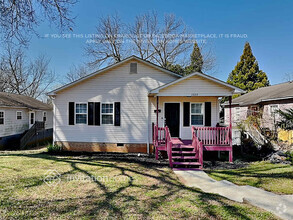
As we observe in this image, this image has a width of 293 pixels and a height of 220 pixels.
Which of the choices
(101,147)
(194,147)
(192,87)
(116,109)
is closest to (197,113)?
(192,87)

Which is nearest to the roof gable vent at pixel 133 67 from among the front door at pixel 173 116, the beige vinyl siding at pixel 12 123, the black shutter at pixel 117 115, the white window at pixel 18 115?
the black shutter at pixel 117 115

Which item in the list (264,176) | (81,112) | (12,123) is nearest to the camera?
(264,176)

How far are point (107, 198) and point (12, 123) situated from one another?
48.4ft

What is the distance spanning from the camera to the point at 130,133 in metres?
9.52

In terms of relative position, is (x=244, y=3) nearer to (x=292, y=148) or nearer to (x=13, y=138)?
(x=292, y=148)

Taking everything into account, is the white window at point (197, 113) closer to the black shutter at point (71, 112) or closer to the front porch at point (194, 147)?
the front porch at point (194, 147)

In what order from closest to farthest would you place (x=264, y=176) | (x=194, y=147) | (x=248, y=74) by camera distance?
1. (x=264, y=176)
2. (x=194, y=147)
3. (x=248, y=74)

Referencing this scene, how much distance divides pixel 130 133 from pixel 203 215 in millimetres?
6765

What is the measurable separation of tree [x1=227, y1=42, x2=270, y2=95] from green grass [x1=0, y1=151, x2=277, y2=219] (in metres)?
27.5

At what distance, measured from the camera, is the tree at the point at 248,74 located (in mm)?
27141

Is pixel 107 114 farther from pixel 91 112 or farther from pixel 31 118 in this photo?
pixel 31 118

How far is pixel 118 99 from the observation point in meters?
9.55

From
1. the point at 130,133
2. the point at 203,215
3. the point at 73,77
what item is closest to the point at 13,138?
the point at 130,133

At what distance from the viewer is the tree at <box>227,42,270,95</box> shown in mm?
27141
